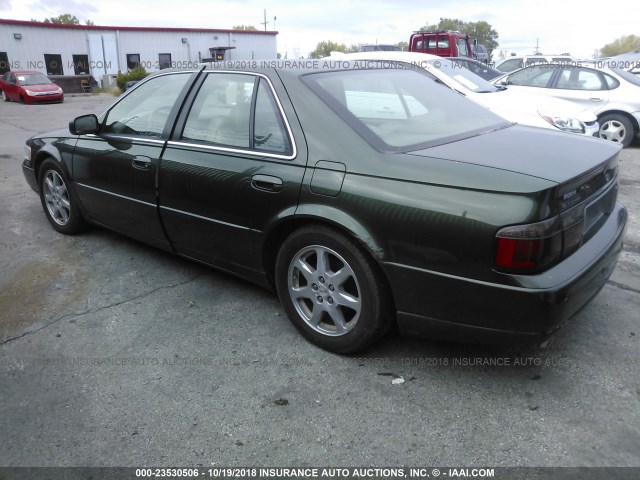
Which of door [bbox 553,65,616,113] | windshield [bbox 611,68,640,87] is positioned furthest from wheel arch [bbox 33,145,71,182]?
windshield [bbox 611,68,640,87]

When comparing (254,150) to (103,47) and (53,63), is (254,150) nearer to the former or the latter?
(53,63)

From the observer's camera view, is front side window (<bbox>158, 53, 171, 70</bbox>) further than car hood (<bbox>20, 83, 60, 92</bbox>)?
Yes

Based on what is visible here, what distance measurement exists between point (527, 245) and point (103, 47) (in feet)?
140

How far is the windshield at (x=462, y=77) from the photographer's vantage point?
7537 mm

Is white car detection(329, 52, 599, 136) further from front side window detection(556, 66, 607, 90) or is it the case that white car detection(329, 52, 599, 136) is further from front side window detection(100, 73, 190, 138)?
front side window detection(100, 73, 190, 138)

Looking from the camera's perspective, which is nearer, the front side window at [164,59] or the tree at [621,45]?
the front side window at [164,59]

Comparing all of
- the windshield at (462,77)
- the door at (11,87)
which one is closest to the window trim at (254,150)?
the windshield at (462,77)

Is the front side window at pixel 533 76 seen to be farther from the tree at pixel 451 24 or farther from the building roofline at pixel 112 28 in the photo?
the tree at pixel 451 24

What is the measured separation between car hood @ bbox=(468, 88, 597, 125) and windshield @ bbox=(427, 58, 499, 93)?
17 cm

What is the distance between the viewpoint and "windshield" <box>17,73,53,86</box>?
23.3 metres

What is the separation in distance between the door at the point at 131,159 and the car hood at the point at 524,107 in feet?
14.7

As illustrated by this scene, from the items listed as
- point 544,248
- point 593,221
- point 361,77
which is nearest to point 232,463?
point 544,248

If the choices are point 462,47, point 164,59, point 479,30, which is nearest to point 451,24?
point 479,30

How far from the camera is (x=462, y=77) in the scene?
773 cm
